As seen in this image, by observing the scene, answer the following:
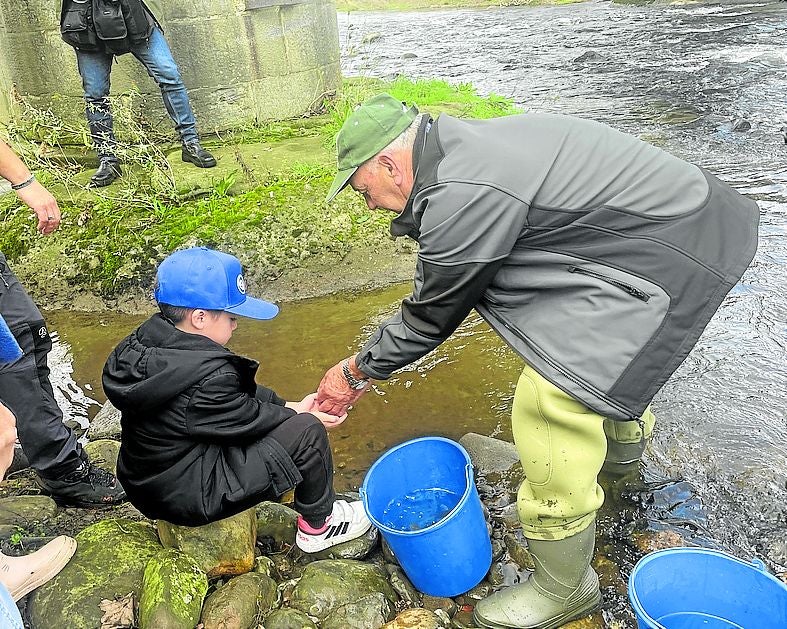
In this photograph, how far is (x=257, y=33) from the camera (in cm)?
690

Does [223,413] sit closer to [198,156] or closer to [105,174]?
[105,174]

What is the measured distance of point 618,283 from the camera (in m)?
Result: 2.12

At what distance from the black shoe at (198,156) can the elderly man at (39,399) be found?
117 inches

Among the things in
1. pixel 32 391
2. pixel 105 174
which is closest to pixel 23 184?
pixel 32 391

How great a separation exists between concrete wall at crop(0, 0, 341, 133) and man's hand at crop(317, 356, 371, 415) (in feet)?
→ 15.4

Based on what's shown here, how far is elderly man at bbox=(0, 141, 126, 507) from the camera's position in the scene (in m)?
2.72

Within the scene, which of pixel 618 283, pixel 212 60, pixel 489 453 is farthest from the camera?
pixel 212 60

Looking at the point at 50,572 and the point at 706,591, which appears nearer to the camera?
the point at 706,591

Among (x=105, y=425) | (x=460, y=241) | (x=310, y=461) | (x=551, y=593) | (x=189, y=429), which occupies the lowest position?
(x=105, y=425)

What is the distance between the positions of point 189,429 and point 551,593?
1378 millimetres

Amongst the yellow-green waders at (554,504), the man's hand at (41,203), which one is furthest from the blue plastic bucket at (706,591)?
the man's hand at (41,203)

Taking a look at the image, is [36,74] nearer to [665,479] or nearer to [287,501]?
[287,501]

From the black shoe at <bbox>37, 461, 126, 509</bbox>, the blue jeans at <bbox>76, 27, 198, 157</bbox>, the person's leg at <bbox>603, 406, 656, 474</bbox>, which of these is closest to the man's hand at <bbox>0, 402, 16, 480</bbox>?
the black shoe at <bbox>37, 461, 126, 509</bbox>

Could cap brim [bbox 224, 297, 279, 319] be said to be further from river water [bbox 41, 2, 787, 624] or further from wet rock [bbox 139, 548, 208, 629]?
river water [bbox 41, 2, 787, 624]
